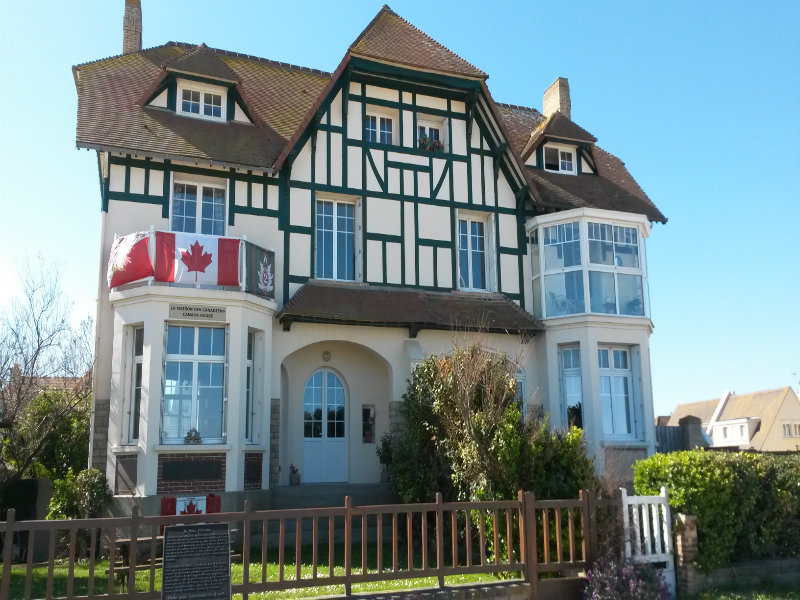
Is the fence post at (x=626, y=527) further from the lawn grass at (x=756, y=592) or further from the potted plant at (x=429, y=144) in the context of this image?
the potted plant at (x=429, y=144)

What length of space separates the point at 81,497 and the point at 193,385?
9.13 ft

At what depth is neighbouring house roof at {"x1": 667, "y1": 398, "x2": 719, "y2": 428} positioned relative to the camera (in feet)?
213

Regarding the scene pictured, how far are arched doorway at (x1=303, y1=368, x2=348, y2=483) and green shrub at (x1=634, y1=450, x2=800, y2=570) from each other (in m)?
8.04

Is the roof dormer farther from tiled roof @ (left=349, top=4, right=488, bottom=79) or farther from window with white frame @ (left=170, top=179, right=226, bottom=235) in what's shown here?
tiled roof @ (left=349, top=4, right=488, bottom=79)

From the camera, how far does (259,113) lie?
60.5 feet

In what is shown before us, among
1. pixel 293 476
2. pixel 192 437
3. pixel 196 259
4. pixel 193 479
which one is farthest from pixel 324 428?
pixel 196 259

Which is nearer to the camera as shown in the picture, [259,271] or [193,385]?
[193,385]

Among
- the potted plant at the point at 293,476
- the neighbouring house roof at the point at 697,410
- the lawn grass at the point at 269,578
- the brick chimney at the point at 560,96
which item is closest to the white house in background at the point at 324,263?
the potted plant at the point at 293,476

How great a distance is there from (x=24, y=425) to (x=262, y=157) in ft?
26.5

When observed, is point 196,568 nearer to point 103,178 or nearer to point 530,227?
point 103,178

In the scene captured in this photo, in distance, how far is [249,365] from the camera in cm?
1566

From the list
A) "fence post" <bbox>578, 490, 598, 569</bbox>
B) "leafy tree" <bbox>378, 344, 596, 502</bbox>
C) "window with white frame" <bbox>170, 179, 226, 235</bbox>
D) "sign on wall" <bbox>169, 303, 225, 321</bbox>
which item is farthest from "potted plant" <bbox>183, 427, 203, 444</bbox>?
"fence post" <bbox>578, 490, 598, 569</bbox>

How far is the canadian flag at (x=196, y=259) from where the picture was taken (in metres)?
14.6

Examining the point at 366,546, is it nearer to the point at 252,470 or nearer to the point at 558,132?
the point at 252,470
